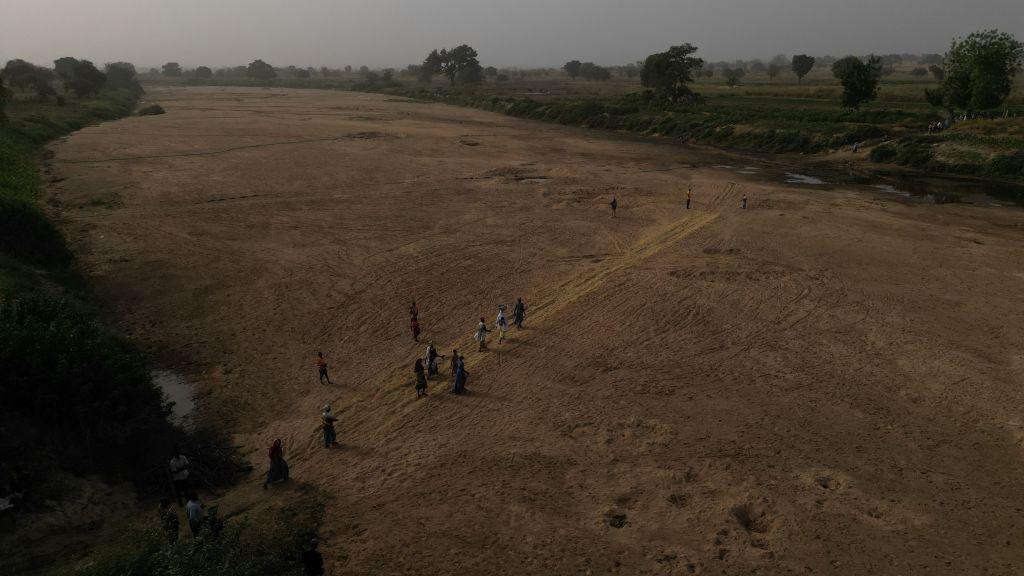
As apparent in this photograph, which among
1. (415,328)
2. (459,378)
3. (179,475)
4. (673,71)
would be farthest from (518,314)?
(673,71)

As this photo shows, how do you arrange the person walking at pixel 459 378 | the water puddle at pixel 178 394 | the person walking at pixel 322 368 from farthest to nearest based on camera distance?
the person walking at pixel 322 368 < the person walking at pixel 459 378 < the water puddle at pixel 178 394

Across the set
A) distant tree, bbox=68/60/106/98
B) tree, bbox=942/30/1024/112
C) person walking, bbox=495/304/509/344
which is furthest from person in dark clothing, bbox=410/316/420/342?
distant tree, bbox=68/60/106/98

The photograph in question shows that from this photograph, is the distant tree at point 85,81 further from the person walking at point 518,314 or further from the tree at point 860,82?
the tree at point 860,82

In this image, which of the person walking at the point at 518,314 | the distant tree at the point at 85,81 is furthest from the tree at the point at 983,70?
the distant tree at the point at 85,81

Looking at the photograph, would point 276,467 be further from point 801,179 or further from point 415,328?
point 801,179

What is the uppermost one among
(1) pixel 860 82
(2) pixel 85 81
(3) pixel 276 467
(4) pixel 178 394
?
(2) pixel 85 81

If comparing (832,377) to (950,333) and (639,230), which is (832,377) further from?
(639,230)
